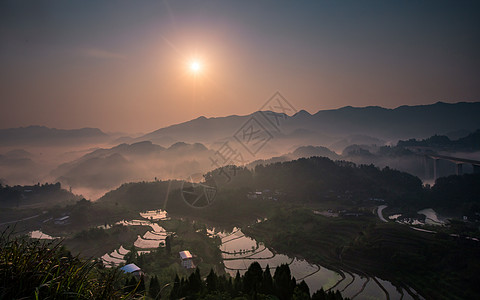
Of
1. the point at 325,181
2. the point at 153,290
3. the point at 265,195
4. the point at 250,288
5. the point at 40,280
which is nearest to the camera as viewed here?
the point at 40,280

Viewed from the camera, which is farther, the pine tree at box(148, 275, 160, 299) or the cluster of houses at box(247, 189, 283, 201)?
the cluster of houses at box(247, 189, 283, 201)

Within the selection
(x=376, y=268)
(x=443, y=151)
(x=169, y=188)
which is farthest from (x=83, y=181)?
(x=443, y=151)

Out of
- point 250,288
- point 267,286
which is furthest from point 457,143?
point 250,288

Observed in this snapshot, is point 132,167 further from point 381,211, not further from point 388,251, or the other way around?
point 388,251

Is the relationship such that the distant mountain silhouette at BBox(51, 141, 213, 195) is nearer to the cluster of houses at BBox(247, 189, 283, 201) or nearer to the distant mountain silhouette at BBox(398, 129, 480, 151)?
the cluster of houses at BBox(247, 189, 283, 201)

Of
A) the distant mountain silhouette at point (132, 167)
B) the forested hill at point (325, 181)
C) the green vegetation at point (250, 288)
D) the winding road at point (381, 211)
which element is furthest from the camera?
the distant mountain silhouette at point (132, 167)

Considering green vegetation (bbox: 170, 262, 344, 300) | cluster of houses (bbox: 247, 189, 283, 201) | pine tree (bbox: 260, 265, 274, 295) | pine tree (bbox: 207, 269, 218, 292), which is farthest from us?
cluster of houses (bbox: 247, 189, 283, 201)

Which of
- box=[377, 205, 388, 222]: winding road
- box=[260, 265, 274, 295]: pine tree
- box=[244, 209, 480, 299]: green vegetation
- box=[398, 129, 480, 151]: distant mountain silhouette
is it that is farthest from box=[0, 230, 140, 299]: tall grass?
box=[398, 129, 480, 151]: distant mountain silhouette

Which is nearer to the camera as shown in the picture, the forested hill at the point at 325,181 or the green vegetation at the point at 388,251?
the green vegetation at the point at 388,251

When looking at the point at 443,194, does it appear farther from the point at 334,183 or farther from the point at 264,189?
the point at 264,189

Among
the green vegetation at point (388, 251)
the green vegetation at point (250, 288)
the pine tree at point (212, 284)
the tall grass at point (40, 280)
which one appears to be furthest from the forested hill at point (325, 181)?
the tall grass at point (40, 280)

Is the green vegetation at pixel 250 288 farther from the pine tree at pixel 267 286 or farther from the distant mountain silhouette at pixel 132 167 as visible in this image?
the distant mountain silhouette at pixel 132 167

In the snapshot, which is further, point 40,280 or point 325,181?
point 325,181
